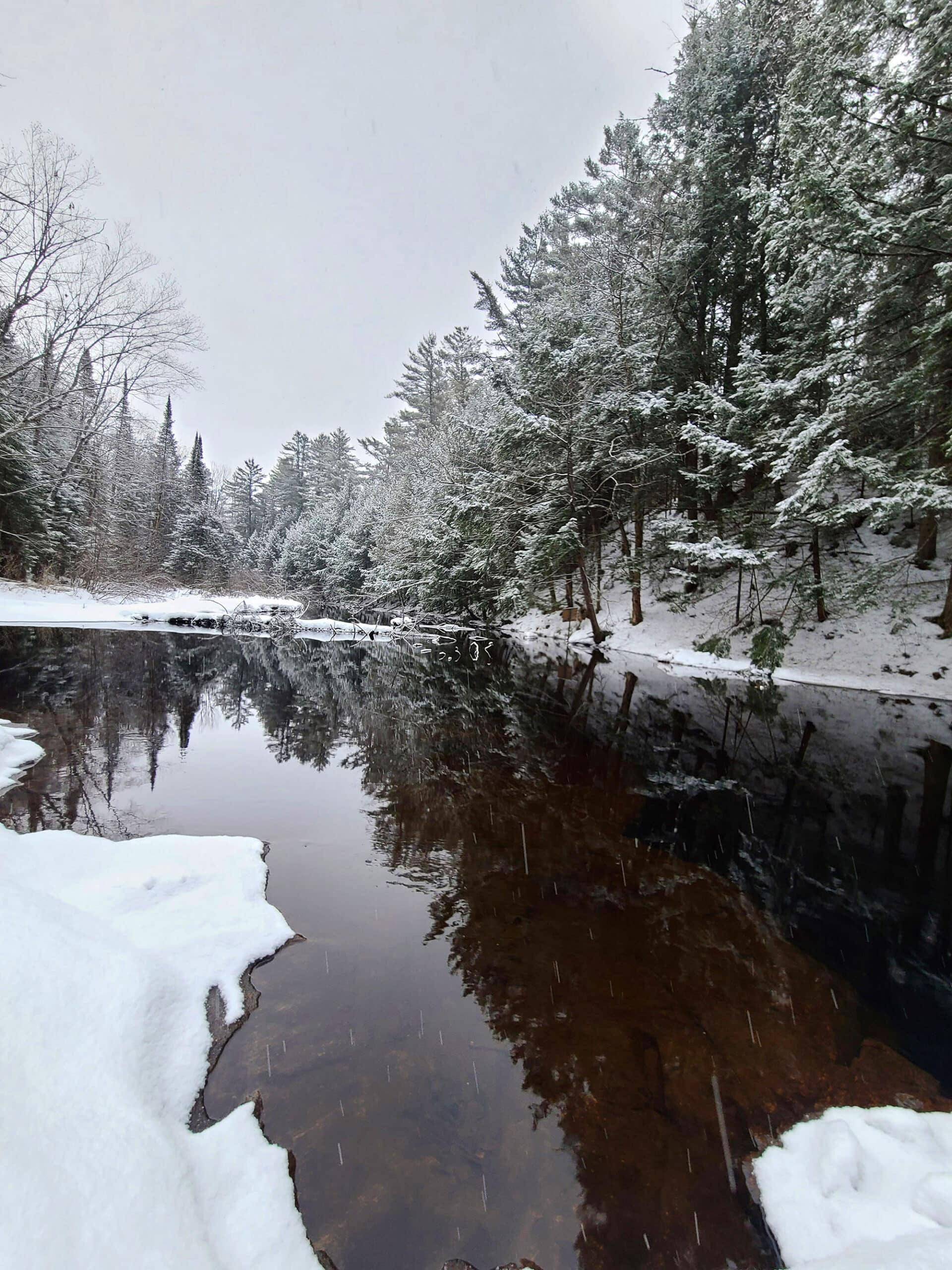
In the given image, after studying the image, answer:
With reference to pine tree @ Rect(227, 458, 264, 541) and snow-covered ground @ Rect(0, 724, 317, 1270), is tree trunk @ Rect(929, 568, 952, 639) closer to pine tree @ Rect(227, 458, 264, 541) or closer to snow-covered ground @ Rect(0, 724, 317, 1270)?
snow-covered ground @ Rect(0, 724, 317, 1270)

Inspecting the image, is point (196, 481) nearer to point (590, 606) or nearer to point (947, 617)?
point (590, 606)

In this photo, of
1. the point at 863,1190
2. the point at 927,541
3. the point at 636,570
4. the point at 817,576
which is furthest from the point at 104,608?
the point at 927,541

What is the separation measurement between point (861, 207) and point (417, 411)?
33.6 metres

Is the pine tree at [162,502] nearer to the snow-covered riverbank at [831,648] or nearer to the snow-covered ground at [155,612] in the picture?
the snow-covered ground at [155,612]

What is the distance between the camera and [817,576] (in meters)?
13.1

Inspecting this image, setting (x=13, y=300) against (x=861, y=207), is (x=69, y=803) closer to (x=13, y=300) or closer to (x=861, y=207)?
(x=861, y=207)

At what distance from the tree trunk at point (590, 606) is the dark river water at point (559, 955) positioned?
30.3ft

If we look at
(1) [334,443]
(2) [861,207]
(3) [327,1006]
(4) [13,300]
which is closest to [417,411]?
(1) [334,443]

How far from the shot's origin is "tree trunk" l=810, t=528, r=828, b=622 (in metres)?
12.4

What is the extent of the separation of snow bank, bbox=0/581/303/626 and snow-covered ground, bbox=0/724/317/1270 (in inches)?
954

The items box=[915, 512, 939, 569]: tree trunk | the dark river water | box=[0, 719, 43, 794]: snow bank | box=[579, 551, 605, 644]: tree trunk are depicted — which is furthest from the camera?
box=[579, 551, 605, 644]: tree trunk

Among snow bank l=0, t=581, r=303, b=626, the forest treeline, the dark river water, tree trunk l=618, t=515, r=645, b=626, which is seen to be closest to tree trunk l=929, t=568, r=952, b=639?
the forest treeline

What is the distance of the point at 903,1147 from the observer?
2.22 metres

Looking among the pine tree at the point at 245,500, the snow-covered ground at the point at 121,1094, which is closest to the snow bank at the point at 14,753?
the snow-covered ground at the point at 121,1094
